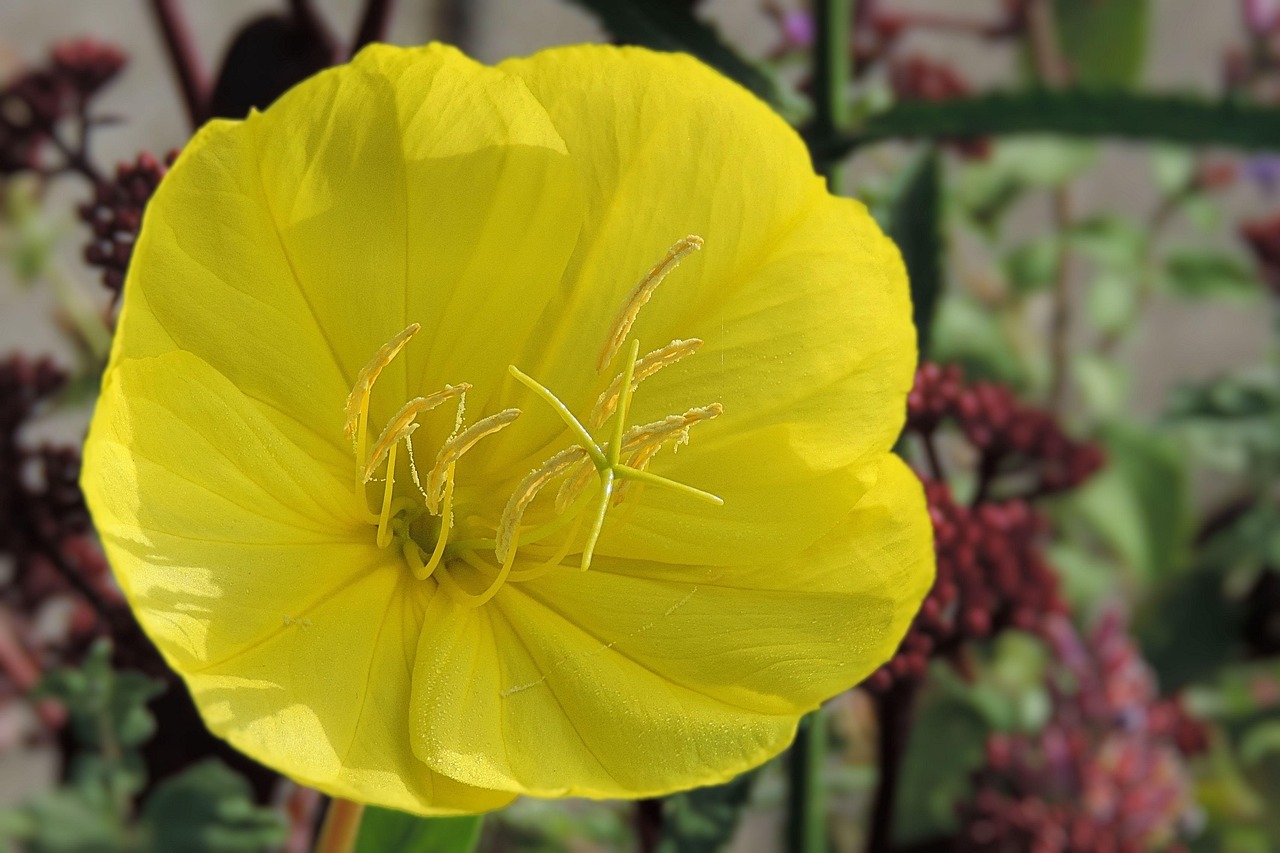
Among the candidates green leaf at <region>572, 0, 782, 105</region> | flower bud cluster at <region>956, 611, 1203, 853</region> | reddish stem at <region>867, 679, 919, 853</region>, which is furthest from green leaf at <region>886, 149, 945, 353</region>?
flower bud cluster at <region>956, 611, 1203, 853</region>

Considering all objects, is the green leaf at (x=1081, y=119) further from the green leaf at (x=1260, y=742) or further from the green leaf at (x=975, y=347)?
the green leaf at (x=1260, y=742)

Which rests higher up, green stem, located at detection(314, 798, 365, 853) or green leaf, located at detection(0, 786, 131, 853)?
green stem, located at detection(314, 798, 365, 853)

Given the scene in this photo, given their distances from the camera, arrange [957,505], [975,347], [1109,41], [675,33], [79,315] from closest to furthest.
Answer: [675,33], [957,505], [79,315], [975,347], [1109,41]

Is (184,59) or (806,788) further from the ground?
(184,59)

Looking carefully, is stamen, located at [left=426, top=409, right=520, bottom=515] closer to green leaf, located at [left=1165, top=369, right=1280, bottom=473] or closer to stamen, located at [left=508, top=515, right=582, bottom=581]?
stamen, located at [left=508, top=515, right=582, bottom=581]

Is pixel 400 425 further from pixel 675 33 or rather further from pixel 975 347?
pixel 975 347

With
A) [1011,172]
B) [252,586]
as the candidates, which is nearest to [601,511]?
[252,586]

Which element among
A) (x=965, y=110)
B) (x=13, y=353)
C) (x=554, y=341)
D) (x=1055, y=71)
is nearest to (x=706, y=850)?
(x=554, y=341)
